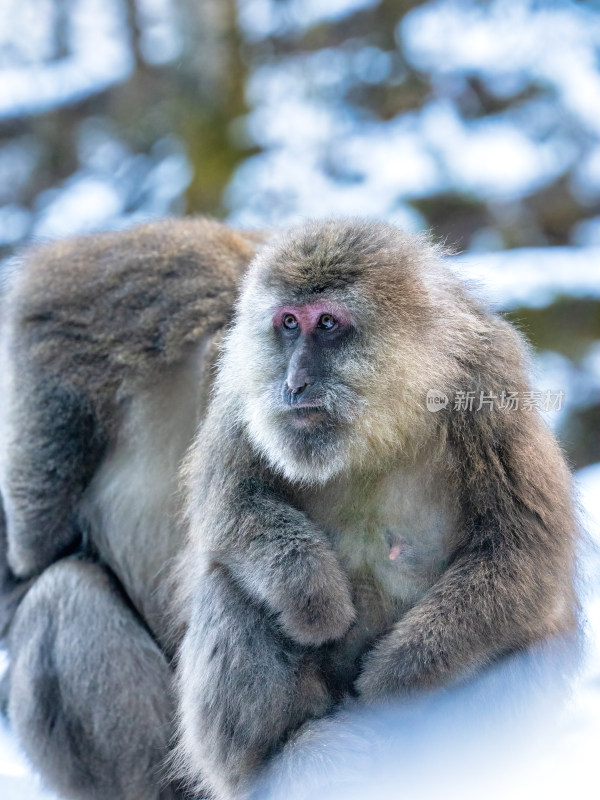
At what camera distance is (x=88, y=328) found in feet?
12.6

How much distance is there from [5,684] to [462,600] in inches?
85.9

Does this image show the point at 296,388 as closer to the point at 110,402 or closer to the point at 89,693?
the point at 110,402

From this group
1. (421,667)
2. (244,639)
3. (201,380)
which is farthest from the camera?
(201,380)

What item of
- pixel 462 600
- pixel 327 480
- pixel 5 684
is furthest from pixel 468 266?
pixel 5 684

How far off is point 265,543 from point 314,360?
51cm

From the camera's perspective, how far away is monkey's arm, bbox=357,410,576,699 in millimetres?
2490

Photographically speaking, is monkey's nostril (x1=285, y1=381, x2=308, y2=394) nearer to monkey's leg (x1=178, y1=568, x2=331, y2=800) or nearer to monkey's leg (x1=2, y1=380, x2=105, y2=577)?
monkey's leg (x1=178, y1=568, x2=331, y2=800)

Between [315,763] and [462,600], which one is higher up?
[462,600]

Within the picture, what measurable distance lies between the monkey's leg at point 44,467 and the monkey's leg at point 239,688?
1059 millimetres

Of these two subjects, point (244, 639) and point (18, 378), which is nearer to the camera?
point (244, 639)

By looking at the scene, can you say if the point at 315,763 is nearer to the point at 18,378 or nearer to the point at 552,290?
the point at 18,378

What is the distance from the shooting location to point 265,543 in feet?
8.84

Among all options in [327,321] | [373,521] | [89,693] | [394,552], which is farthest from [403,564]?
[89,693]

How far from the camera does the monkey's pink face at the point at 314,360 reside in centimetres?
272
